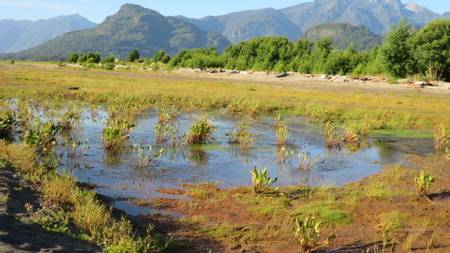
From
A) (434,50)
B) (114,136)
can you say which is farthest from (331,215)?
(434,50)

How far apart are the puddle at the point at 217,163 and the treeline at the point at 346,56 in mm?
44899

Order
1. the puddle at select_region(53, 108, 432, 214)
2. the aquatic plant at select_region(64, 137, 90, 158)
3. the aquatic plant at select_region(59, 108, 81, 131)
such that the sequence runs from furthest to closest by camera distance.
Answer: the aquatic plant at select_region(59, 108, 81, 131), the aquatic plant at select_region(64, 137, 90, 158), the puddle at select_region(53, 108, 432, 214)

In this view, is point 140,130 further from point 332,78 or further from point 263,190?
point 332,78

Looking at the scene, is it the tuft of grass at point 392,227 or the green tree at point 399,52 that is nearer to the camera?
the tuft of grass at point 392,227

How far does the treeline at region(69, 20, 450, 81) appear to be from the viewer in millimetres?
67188

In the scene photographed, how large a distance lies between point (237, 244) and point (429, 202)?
642 centimetres

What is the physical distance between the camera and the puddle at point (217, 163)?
16562mm

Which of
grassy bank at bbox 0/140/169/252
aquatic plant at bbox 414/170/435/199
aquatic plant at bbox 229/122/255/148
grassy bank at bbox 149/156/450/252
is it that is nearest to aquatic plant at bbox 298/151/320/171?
grassy bank at bbox 149/156/450/252

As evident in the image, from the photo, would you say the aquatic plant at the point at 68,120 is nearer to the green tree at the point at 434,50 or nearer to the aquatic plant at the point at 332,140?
the aquatic plant at the point at 332,140

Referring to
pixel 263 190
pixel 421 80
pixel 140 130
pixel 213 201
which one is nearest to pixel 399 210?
pixel 263 190

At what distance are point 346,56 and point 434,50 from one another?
75.3ft

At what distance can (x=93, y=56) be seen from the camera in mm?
146875

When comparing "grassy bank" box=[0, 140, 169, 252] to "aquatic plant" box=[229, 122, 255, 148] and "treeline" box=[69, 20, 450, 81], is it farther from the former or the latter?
"treeline" box=[69, 20, 450, 81]

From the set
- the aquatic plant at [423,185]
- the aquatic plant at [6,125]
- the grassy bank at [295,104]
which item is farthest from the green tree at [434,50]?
the aquatic plant at [6,125]
